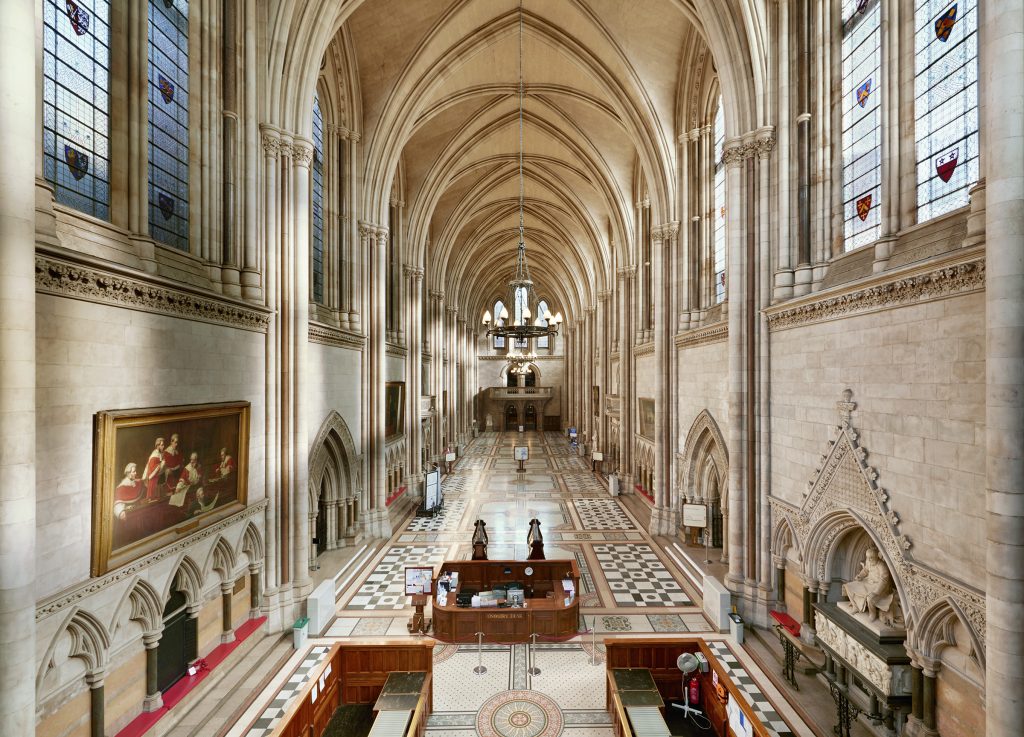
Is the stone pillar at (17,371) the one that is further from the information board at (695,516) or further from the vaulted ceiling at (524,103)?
the information board at (695,516)

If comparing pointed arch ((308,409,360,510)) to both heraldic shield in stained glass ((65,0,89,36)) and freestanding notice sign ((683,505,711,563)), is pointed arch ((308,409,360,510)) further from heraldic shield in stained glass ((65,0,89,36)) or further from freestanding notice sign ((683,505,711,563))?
freestanding notice sign ((683,505,711,563))

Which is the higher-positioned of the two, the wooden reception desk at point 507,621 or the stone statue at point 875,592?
the stone statue at point 875,592

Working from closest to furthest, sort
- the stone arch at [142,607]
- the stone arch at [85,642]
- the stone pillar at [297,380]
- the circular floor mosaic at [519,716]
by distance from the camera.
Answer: the stone arch at [85,642], the stone arch at [142,607], the circular floor mosaic at [519,716], the stone pillar at [297,380]

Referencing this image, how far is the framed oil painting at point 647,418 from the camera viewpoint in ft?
62.8

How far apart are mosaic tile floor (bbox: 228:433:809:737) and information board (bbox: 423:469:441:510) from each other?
0.53 m

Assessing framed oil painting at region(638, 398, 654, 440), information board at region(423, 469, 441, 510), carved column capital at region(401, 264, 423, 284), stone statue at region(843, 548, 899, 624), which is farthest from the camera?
carved column capital at region(401, 264, 423, 284)

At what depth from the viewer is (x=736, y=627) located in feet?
30.7

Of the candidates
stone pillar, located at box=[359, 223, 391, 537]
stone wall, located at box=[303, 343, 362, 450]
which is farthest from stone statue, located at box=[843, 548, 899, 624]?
stone pillar, located at box=[359, 223, 391, 537]

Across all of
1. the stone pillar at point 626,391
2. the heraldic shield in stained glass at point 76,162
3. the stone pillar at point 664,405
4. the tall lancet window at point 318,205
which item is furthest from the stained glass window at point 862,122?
the stone pillar at point 626,391

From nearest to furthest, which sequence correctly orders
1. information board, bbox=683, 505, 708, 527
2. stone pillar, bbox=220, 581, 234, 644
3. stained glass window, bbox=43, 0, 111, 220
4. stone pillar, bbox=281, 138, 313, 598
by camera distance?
stained glass window, bbox=43, 0, 111, 220 → stone pillar, bbox=220, 581, 234, 644 → stone pillar, bbox=281, 138, 313, 598 → information board, bbox=683, 505, 708, 527

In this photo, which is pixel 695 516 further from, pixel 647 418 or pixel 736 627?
pixel 647 418

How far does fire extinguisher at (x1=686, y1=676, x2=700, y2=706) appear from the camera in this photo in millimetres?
7519

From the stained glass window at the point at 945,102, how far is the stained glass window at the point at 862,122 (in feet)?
2.42

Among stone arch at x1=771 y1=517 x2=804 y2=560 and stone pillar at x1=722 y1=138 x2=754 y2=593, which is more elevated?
stone pillar at x1=722 y1=138 x2=754 y2=593
